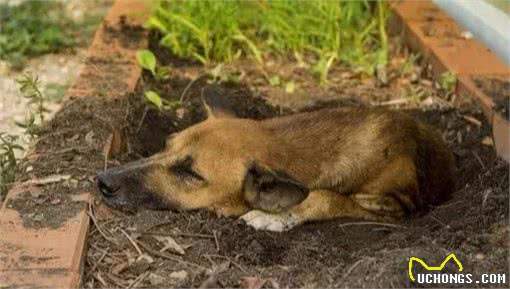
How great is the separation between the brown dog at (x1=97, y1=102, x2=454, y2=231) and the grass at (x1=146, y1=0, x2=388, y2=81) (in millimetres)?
1762

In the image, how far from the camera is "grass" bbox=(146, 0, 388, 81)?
727 centimetres

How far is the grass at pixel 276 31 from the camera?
286 inches

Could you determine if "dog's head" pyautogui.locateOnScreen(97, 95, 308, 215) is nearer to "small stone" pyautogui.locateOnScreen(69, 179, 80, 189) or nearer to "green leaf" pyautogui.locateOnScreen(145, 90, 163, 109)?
"small stone" pyautogui.locateOnScreen(69, 179, 80, 189)

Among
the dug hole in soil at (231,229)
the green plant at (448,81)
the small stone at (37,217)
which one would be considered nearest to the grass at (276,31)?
the green plant at (448,81)

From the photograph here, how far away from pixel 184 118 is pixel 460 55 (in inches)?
77.7

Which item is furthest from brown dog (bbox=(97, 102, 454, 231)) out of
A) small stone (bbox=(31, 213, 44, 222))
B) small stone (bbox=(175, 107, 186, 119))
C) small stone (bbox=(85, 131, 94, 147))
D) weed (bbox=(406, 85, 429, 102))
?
weed (bbox=(406, 85, 429, 102))

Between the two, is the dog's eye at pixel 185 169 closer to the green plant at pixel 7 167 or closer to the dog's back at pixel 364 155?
the dog's back at pixel 364 155

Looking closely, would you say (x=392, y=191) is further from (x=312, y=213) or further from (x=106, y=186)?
(x=106, y=186)

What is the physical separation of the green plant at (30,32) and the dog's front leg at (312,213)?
3.61 metres

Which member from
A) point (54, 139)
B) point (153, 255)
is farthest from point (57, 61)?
point (153, 255)

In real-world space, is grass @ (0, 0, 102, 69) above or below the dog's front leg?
below

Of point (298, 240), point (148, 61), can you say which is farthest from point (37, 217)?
point (148, 61)

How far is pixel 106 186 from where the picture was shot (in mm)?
4797

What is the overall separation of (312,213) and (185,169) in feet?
2.24
